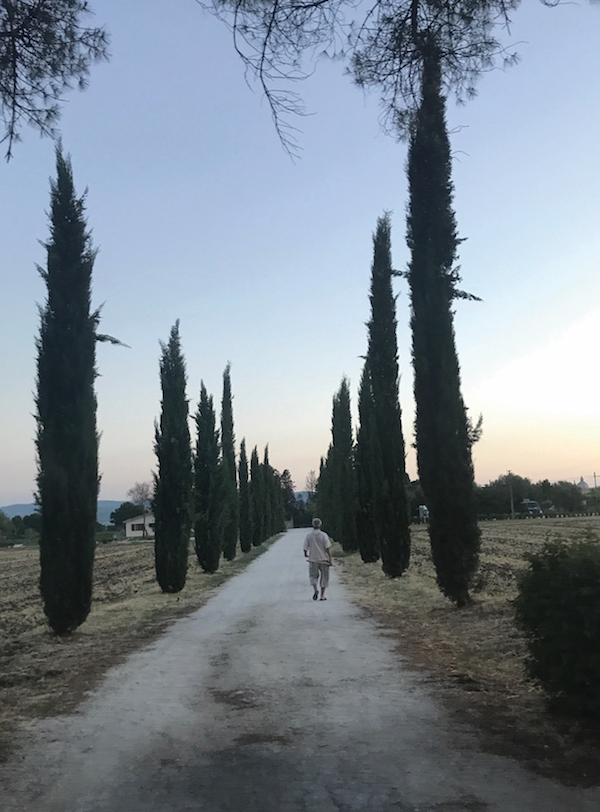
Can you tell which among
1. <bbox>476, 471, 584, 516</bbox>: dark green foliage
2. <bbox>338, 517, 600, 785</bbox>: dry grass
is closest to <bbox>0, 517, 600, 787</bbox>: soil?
<bbox>338, 517, 600, 785</bbox>: dry grass

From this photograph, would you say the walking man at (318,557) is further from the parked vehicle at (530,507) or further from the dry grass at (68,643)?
the parked vehicle at (530,507)

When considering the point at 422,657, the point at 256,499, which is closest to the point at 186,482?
the point at 422,657

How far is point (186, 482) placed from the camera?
62.1 feet

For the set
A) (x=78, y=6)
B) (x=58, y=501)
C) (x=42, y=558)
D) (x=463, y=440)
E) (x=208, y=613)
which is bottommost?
(x=208, y=613)

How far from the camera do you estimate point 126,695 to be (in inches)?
245

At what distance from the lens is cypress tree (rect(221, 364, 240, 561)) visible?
31109 mm

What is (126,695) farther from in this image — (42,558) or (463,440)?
(463,440)

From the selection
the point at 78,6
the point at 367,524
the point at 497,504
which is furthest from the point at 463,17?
the point at 497,504

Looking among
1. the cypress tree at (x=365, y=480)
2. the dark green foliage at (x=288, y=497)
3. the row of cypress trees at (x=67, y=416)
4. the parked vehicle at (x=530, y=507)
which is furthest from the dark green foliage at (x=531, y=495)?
the row of cypress trees at (x=67, y=416)

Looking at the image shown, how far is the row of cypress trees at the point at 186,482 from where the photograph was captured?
18.5 m

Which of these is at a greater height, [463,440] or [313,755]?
[463,440]

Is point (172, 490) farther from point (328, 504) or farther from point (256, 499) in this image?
point (328, 504)

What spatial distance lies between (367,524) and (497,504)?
6857 cm

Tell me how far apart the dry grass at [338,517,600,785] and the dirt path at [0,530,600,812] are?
23 cm
